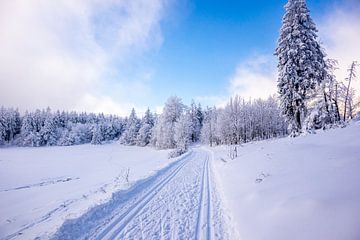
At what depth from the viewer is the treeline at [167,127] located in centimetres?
6016

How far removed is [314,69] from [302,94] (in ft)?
8.66

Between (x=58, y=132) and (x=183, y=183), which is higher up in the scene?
(x=58, y=132)

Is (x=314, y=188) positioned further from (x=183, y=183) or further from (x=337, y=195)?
(x=183, y=183)

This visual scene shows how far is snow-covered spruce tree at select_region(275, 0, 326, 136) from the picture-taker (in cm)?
2008

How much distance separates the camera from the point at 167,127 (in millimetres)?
59562

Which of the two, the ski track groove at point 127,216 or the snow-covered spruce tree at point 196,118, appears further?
the snow-covered spruce tree at point 196,118

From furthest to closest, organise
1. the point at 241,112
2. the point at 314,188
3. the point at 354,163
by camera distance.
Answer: the point at 241,112, the point at 354,163, the point at 314,188

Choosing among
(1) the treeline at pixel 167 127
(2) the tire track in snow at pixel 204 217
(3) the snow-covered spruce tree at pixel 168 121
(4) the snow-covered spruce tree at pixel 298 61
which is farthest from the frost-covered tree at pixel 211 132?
(2) the tire track in snow at pixel 204 217

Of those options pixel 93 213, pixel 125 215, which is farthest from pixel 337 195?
pixel 93 213

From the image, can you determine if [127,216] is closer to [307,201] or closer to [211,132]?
[307,201]

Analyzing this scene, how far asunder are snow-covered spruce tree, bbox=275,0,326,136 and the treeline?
974 inches

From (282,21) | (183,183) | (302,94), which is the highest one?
(282,21)

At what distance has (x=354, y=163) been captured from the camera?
6480mm

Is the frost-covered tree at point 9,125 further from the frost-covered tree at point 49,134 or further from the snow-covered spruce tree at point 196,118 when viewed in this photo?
the snow-covered spruce tree at point 196,118
